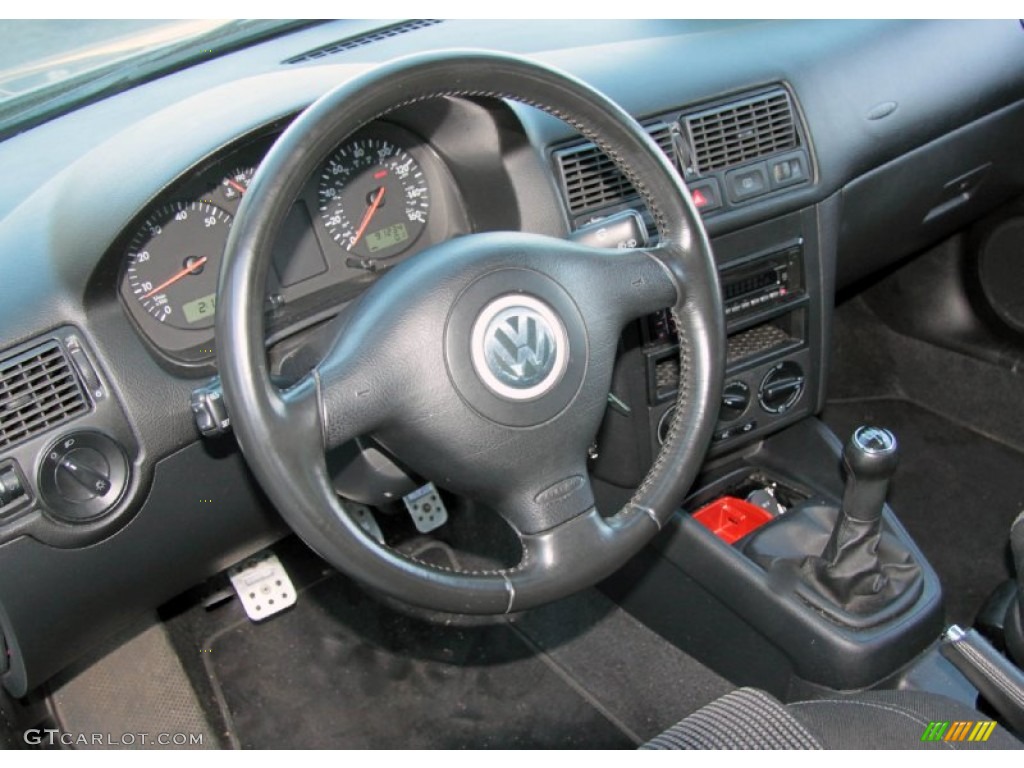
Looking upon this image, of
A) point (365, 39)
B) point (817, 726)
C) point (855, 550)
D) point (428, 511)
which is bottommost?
point (428, 511)

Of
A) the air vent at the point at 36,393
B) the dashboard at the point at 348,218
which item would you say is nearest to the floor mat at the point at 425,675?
the dashboard at the point at 348,218

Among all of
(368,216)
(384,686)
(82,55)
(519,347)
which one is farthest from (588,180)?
(384,686)

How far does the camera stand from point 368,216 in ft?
5.43

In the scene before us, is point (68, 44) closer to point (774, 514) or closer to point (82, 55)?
point (82, 55)

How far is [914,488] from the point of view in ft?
8.76

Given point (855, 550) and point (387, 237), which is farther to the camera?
point (855, 550)

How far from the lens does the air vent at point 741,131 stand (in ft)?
6.24

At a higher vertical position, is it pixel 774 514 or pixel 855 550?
pixel 855 550

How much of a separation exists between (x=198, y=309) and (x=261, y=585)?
97 cm

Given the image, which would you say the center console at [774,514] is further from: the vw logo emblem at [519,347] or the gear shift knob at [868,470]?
the vw logo emblem at [519,347]

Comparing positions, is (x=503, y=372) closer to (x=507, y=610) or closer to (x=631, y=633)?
(x=507, y=610)

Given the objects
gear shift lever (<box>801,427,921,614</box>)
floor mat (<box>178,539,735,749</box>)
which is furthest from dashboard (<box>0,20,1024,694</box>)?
floor mat (<box>178,539,735,749</box>)

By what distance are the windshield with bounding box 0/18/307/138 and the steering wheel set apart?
80 centimetres

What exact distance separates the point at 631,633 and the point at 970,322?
1.24 m
